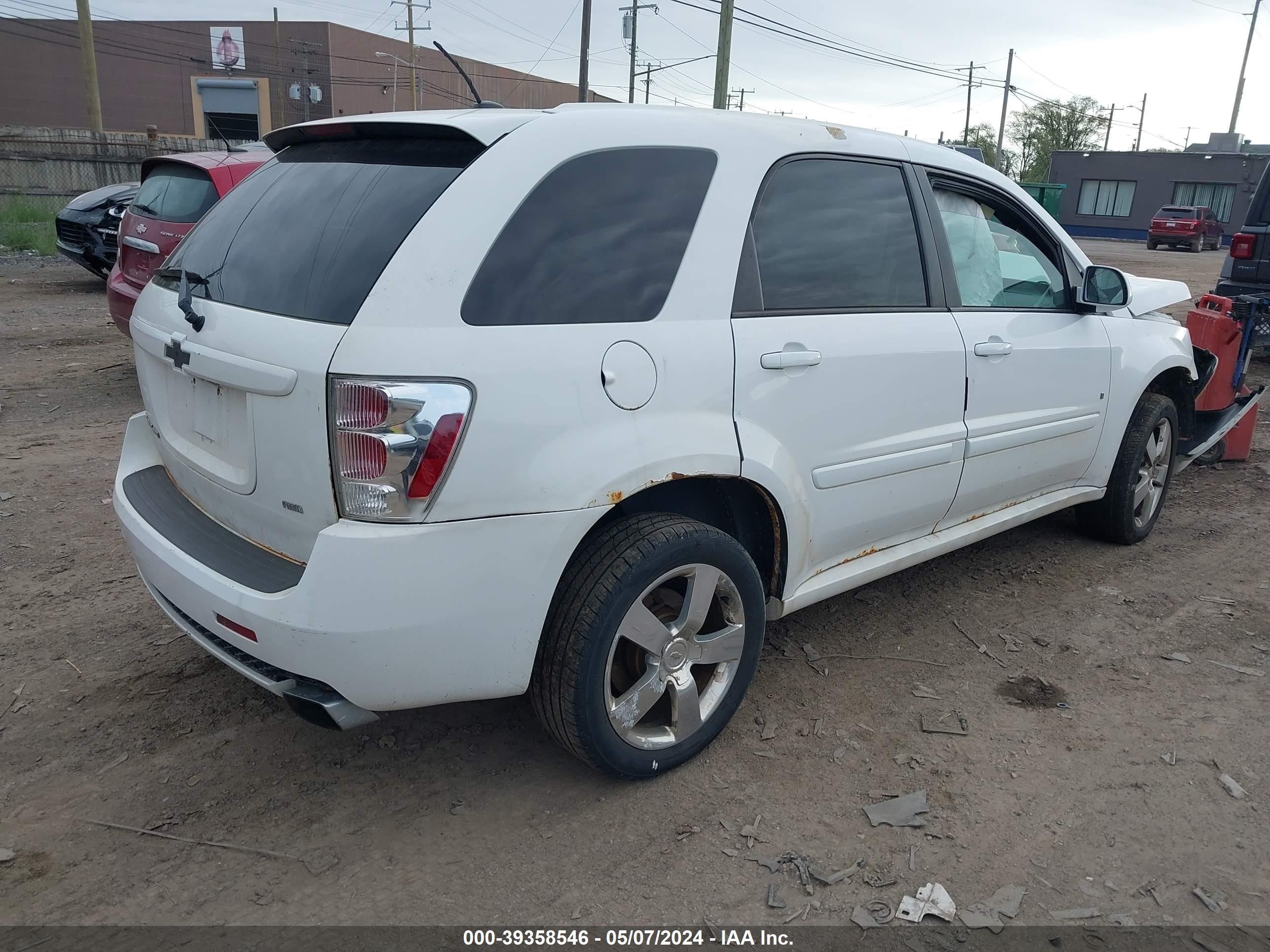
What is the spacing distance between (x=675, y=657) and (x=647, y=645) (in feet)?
0.45

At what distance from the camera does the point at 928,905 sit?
239 centimetres

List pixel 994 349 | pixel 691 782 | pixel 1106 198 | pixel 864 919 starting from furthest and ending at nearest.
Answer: pixel 1106 198, pixel 994 349, pixel 691 782, pixel 864 919

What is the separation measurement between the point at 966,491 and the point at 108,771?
10.0ft

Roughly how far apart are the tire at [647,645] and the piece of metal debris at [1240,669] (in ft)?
6.41

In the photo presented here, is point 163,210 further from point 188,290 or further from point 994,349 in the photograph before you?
point 994,349

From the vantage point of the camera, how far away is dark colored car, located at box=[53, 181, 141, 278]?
10.7 m

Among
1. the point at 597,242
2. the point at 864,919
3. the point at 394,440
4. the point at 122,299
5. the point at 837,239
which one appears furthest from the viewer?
the point at 122,299

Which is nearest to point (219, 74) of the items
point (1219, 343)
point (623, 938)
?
Result: point (1219, 343)

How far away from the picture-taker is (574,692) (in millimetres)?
2512

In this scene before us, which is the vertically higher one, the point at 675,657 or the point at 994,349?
the point at 994,349

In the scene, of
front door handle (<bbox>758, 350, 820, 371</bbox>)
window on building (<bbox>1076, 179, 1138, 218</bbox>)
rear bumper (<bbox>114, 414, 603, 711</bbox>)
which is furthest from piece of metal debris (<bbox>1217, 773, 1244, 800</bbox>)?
window on building (<bbox>1076, 179, 1138, 218</bbox>)

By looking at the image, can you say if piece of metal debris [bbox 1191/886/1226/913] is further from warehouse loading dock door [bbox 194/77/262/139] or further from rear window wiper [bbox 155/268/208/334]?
warehouse loading dock door [bbox 194/77/262/139]

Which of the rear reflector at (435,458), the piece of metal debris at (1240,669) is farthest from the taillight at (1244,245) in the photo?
the rear reflector at (435,458)

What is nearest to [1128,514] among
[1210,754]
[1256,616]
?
[1256,616]
